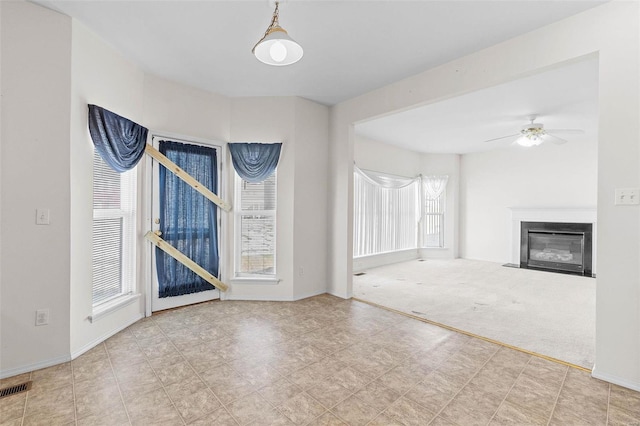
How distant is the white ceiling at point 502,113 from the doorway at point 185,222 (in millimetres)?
2684

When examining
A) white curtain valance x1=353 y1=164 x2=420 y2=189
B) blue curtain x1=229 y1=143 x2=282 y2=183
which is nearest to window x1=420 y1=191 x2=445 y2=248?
white curtain valance x1=353 y1=164 x2=420 y2=189

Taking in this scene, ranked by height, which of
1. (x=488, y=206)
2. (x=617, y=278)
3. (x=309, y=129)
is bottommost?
(x=617, y=278)

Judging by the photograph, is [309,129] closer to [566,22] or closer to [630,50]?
[566,22]

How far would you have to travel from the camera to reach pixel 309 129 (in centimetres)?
423

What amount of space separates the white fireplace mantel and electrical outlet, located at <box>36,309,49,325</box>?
26.3 ft

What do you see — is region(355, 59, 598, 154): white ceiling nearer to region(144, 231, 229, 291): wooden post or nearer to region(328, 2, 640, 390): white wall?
region(328, 2, 640, 390): white wall

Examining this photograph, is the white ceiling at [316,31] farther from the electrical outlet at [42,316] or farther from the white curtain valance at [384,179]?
the white curtain valance at [384,179]

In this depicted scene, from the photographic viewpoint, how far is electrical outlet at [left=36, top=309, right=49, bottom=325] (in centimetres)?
232

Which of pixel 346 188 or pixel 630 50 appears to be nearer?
pixel 630 50

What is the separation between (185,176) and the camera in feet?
12.1

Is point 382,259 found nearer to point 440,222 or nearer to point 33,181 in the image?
point 440,222

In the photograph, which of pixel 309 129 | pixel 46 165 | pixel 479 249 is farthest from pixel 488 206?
pixel 46 165

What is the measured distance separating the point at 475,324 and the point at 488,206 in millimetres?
5061

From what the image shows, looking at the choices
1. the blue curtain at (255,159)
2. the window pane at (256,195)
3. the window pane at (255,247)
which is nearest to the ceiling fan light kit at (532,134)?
the blue curtain at (255,159)
